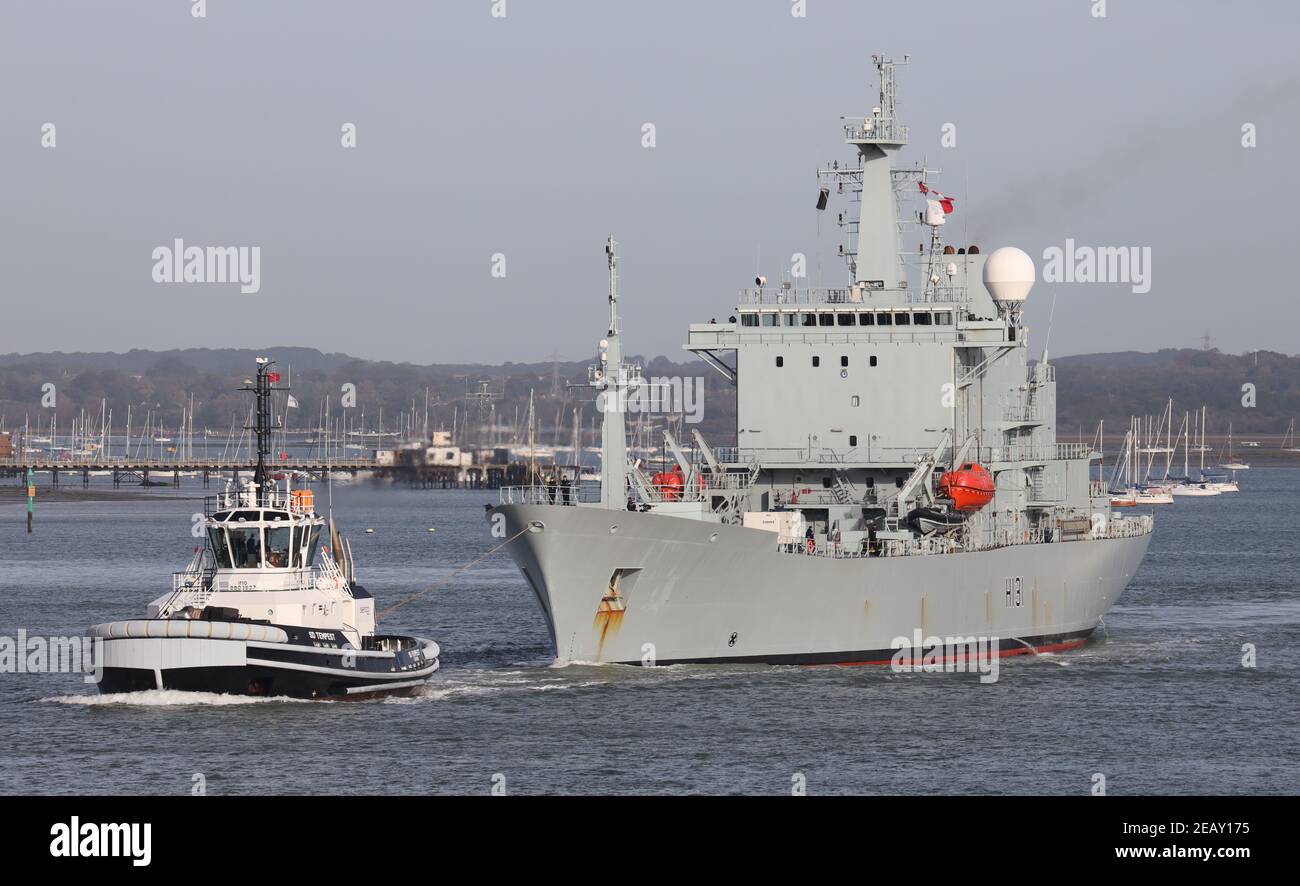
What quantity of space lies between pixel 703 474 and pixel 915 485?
4975 mm

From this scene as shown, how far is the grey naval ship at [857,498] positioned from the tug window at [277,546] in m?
4.03

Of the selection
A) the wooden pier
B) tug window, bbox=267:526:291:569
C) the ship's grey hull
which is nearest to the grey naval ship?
the ship's grey hull

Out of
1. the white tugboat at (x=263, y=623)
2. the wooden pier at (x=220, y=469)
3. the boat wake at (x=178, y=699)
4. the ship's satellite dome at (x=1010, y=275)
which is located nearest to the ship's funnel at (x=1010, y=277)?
the ship's satellite dome at (x=1010, y=275)

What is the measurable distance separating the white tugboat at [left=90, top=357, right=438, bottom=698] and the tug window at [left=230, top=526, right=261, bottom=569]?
2 cm

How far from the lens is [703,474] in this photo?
133ft

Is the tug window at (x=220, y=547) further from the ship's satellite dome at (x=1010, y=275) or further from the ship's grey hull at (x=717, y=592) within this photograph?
the ship's satellite dome at (x=1010, y=275)

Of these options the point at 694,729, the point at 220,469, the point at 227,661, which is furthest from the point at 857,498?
the point at 220,469

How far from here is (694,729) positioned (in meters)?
29.4

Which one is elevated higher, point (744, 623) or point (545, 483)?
point (545, 483)

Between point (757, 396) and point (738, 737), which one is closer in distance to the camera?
point (738, 737)

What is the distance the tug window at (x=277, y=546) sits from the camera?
32875mm

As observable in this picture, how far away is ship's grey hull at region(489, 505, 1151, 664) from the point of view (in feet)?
108
